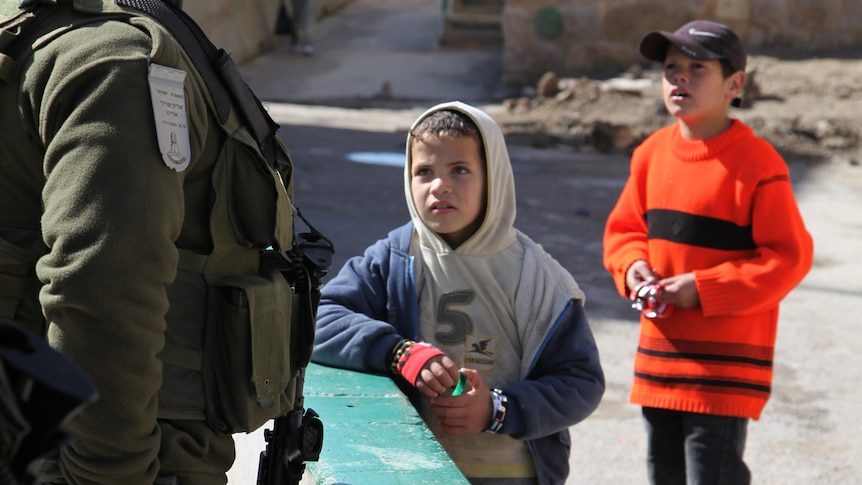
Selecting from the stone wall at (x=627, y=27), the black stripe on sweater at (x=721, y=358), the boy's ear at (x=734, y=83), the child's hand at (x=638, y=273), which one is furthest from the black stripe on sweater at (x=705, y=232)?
the stone wall at (x=627, y=27)

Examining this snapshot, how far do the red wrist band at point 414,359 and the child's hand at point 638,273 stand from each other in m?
1.15

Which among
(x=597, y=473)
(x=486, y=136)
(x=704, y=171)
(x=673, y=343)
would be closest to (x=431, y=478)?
(x=486, y=136)

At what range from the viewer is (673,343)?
11.8ft

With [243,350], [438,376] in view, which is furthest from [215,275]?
[438,376]

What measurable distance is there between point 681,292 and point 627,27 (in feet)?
49.4

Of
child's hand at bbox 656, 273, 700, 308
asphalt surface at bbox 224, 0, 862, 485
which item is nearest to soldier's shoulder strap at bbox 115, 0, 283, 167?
asphalt surface at bbox 224, 0, 862, 485

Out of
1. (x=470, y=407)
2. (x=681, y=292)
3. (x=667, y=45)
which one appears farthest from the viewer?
(x=667, y=45)

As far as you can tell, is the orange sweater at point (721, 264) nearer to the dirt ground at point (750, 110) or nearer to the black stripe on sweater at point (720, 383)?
the black stripe on sweater at point (720, 383)

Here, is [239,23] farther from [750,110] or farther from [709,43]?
[709,43]

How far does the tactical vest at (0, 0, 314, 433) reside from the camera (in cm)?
183

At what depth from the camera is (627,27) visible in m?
17.9

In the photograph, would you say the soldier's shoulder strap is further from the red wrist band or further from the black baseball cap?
the black baseball cap

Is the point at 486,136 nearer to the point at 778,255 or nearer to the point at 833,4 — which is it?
the point at 778,255

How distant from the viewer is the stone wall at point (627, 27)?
688 inches
